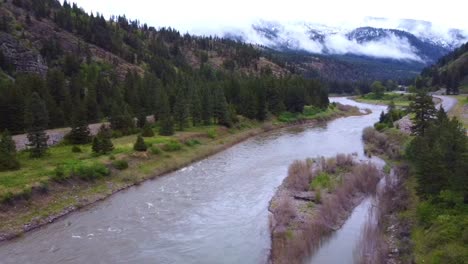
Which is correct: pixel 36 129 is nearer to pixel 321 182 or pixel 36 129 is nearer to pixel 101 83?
pixel 321 182

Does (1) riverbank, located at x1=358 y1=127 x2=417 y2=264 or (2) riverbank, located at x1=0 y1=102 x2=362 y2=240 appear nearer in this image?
(1) riverbank, located at x1=358 y1=127 x2=417 y2=264

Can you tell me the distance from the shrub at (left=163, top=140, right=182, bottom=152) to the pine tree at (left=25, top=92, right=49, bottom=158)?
16287 mm

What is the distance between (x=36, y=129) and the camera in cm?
5116

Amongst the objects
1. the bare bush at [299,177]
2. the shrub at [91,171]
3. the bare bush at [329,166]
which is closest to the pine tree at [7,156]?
the shrub at [91,171]

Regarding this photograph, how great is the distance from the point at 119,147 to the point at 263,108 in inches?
1885

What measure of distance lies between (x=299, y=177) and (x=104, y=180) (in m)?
21.1

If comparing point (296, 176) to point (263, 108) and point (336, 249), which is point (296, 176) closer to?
point (336, 249)

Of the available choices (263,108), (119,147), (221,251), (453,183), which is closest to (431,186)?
(453,183)

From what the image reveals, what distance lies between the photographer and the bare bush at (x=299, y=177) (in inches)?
1774

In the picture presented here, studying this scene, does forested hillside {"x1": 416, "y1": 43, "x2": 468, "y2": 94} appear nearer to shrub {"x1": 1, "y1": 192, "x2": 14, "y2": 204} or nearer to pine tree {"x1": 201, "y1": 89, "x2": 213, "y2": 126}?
pine tree {"x1": 201, "y1": 89, "x2": 213, "y2": 126}

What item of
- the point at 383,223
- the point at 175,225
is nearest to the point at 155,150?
the point at 175,225

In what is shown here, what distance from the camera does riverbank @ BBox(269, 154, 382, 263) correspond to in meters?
31.0

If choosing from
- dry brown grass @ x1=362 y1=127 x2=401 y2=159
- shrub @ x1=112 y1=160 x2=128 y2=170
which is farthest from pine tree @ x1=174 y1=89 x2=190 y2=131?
dry brown grass @ x1=362 y1=127 x2=401 y2=159

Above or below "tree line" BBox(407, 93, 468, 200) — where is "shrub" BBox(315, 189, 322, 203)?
below
